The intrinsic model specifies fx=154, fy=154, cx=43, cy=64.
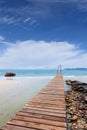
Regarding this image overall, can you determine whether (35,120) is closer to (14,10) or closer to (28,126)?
(28,126)

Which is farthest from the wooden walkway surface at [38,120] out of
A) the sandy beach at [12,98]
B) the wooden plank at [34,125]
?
the sandy beach at [12,98]

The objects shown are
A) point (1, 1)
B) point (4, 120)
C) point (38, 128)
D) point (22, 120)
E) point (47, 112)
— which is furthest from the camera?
point (1, 1)

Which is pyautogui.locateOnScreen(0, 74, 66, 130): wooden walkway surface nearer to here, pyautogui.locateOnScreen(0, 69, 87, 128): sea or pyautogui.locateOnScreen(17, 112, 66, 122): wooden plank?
pyautogui.locateOnScreen(17, 112, 66, 122): wooden plank

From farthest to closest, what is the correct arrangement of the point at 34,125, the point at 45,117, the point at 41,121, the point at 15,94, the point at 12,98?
the point at 15,94, the point at 12,98, the point at 45,117, the point at 41,121, the point at 34,125

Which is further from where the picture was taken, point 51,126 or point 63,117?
point 63,117

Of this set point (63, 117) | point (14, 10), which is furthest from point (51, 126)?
point (14, 10)

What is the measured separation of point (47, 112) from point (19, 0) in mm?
10906

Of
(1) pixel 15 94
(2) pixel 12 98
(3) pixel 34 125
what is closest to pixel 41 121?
(3) pixel 34 125

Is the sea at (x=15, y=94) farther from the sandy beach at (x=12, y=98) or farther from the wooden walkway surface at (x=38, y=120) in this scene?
the wooden walkway surface at (x=38, y=120)

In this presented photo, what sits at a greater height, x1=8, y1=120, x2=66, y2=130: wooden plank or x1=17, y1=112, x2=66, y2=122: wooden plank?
x1=17, y1=112, x2=66, y2=122: wooden plank

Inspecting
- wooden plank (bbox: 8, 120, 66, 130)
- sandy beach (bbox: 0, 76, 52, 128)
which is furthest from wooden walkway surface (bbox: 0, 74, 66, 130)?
sandy beach (bbox: 0, 76, 52, 128)

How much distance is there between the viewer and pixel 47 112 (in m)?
6.44

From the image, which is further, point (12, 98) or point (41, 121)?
point (12, 98)

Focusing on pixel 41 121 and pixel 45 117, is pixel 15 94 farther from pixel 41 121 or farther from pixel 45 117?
pixel 41 121
